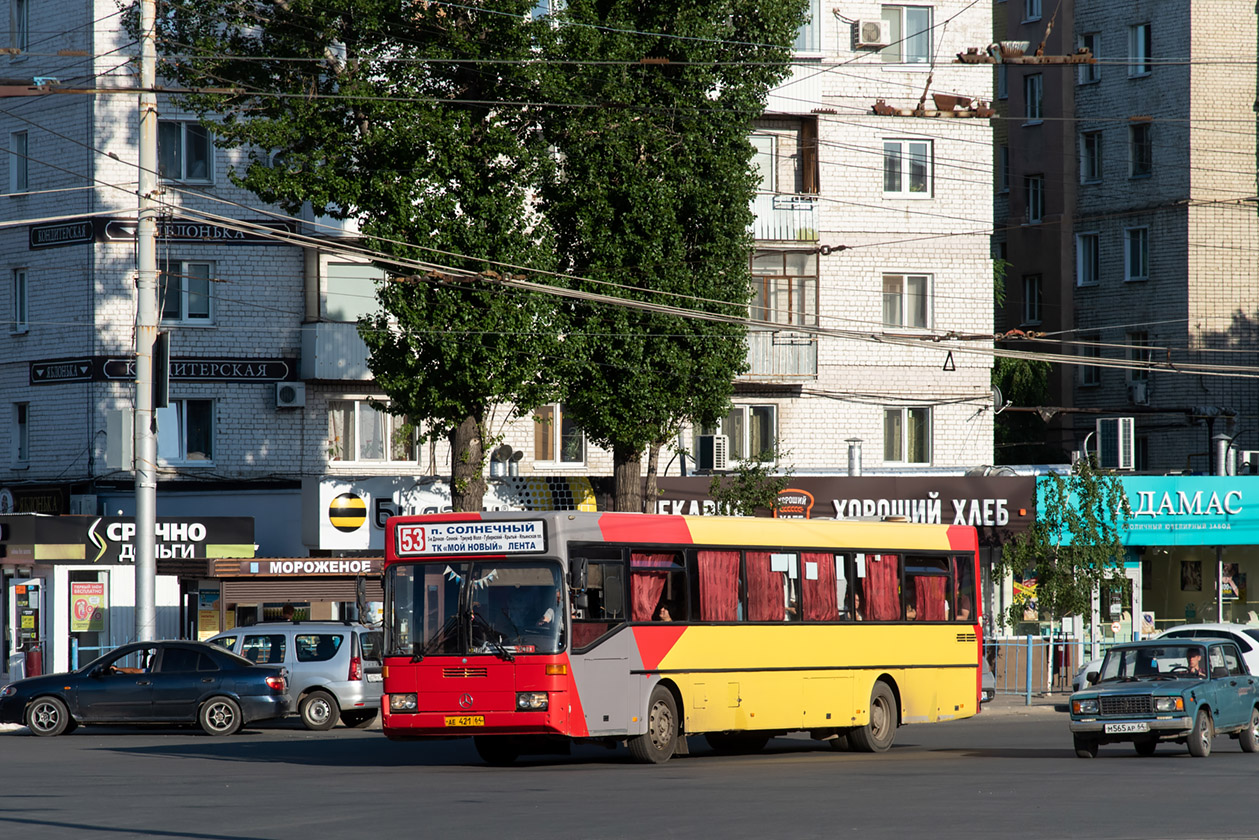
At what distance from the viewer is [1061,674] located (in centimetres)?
3475

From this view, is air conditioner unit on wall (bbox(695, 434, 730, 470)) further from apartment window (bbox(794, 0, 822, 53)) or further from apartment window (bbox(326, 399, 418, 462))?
apartment window (bbox(794, 0, 822, 53))

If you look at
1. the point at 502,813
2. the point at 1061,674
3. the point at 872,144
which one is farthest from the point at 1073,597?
the point at 502,813

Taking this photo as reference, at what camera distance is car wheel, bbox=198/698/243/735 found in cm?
2580

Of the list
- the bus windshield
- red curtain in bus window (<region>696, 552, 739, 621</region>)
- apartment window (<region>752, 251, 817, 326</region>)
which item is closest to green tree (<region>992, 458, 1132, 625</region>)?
apartment window (<region>752, 251, 817, 326</region>)

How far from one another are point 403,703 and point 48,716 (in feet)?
30.9

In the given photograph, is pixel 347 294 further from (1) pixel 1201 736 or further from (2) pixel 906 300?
(1) pixel 1201 736

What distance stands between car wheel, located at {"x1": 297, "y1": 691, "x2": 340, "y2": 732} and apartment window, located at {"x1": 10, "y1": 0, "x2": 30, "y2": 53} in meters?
19.8

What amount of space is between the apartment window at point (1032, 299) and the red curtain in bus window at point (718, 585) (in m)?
35.8

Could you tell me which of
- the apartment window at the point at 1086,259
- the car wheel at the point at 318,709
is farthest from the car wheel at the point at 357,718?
the apartment window at the point at 1086,259

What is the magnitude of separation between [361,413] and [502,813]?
26735 millimetres

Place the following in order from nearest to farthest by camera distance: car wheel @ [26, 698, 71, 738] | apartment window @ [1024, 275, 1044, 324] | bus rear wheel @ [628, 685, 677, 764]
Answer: bus rear wheel @ [628, 685, 677, 764]
car wheel @ [26, 698, 71, 738]
apartment window @ [1024, 275, 1044, 324]

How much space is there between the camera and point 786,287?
4209 cm

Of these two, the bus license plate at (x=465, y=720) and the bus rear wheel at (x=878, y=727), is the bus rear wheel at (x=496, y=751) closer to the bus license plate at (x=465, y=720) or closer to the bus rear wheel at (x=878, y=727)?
→ the bus license plate at (x=465, y=720)

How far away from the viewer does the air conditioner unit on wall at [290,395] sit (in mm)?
39344
